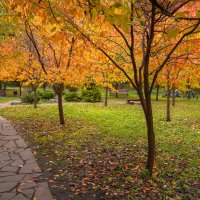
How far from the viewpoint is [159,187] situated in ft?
16.6

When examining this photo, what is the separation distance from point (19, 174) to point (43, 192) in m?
1.12

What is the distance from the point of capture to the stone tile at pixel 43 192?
4.57 metres

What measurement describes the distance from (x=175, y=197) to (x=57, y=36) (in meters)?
3.69

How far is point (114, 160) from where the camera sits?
659 centimetres

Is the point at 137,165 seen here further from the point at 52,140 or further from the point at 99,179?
the point at 52,140

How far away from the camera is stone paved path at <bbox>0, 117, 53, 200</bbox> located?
185 inches

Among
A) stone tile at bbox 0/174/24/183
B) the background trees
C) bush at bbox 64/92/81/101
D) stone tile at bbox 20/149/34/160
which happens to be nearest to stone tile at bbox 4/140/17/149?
stone tile at bbox 20/149/34/160

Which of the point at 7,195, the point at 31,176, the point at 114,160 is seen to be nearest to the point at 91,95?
the point at 114,160

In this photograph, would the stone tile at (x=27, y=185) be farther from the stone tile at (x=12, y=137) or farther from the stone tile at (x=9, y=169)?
the stone tile at (x=12, y=137)

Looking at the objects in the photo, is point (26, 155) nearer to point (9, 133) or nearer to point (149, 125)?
point (9, 133)

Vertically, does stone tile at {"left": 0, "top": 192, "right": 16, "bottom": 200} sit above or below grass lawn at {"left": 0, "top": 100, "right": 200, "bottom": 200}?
below

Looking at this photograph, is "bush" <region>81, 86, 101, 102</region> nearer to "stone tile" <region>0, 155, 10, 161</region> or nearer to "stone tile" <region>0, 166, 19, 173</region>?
"stone tile" <region>0, 155, 10, 161</region>

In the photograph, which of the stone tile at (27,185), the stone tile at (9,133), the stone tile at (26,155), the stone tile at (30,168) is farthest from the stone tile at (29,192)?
the stone tile at (9,133)

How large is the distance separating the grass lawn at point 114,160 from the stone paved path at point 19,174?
24cm
